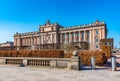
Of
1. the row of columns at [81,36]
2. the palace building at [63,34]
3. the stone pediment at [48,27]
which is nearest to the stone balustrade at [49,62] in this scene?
the palace building at [63,34]

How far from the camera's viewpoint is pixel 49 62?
1217cm

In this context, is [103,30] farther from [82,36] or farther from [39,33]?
[39,33]

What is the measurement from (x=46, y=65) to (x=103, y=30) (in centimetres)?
5898

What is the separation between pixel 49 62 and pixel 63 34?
6985cm

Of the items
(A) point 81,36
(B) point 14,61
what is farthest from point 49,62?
(A) point 81,36

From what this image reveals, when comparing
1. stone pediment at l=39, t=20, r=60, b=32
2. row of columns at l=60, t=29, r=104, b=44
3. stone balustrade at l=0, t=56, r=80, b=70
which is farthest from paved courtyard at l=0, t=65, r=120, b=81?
stone pediment at l=39, t=20, r=60, b=32

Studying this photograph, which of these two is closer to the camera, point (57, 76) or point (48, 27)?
point (57, 76)

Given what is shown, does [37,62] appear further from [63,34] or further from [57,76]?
[63,34]

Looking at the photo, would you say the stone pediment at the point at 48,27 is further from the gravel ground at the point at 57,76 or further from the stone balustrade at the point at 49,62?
the gravel ground at the point at 57,76

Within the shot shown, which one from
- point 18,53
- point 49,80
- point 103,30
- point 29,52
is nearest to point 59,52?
point 29,52

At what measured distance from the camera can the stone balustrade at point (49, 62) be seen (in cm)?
1095

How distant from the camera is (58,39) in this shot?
84.2 meters

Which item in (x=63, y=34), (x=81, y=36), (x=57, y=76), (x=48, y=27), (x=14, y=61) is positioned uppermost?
(x=48, y=27)

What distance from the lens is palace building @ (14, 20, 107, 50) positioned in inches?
2749
